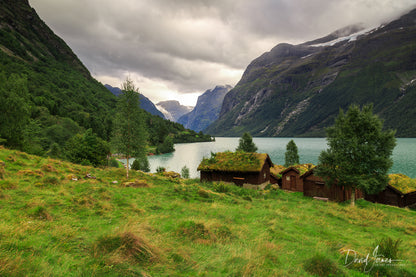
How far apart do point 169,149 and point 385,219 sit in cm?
11866

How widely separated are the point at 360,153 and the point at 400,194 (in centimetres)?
1343

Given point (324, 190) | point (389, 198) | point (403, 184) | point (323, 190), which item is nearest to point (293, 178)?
point (323, 190)

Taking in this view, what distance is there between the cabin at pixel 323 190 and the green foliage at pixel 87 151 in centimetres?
4338

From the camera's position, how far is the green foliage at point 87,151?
40.1 m

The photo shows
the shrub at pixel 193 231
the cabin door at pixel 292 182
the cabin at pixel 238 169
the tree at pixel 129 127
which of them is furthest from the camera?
the cabin door at pixel 292 182

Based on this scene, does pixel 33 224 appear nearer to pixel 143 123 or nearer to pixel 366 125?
pixel 143 123

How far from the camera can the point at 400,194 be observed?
1158 inches

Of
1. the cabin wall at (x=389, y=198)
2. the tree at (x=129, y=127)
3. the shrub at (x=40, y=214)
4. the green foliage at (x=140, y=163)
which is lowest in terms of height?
the cabin wall at (x=389, y=198)

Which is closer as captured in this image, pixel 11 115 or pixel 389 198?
pixel 11 115

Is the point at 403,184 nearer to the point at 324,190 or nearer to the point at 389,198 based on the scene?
the point at 389,198

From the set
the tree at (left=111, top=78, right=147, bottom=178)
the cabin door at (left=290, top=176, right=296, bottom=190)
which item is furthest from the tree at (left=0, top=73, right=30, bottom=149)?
the cabin door at (left=290, top=176, right=296, bottom=190)

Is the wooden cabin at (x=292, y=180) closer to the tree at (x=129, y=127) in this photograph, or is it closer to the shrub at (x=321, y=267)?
the tree at (x=129, y=127)
